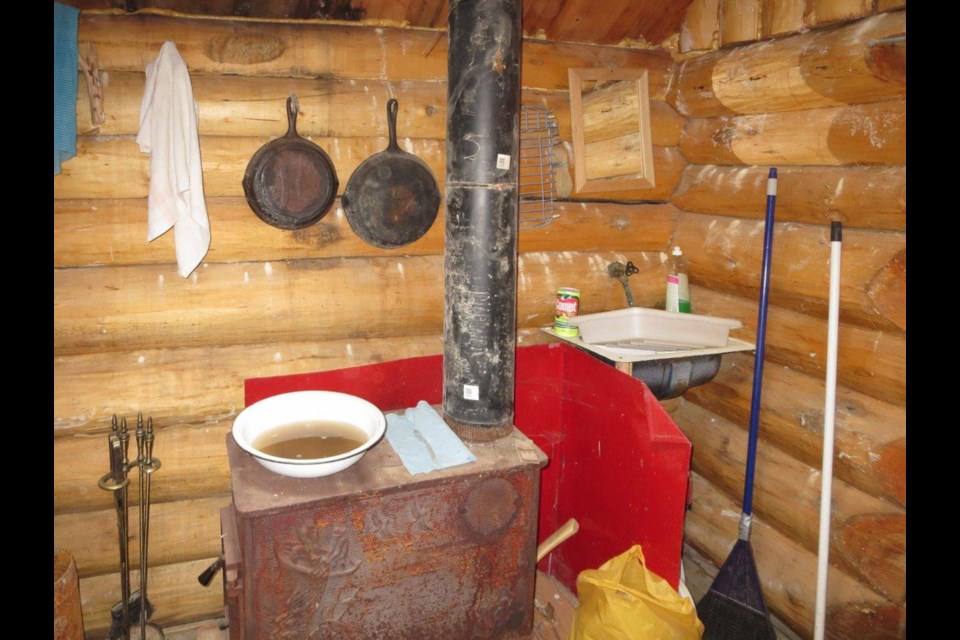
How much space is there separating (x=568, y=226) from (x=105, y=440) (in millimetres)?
2291

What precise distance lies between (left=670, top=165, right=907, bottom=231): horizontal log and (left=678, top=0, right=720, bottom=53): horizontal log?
58 centimetres

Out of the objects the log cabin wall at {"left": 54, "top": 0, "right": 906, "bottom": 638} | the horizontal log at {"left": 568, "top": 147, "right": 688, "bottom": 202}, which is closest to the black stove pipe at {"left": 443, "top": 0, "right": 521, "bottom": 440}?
the log cabin wall at {"left": 54, "top": 0, "right": 906, "bottom": 638}

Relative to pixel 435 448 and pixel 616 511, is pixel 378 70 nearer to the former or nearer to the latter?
pixel 435 448

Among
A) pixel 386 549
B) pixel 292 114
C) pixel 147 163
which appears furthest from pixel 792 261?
pixel 147 163

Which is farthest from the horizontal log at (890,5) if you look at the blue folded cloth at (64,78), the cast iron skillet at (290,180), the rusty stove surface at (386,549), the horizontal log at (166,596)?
the horizontal log at (166,596)

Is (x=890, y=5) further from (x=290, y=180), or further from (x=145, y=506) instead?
(x=145, y=506)

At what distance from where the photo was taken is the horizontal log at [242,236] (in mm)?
2439

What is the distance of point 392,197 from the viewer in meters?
2.72

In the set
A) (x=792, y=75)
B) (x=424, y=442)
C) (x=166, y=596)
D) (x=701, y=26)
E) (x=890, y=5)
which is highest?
(x=701, y=26)

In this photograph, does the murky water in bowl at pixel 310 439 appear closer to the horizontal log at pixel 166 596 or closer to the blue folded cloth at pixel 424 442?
the blue folded cloth at pixel 424 442

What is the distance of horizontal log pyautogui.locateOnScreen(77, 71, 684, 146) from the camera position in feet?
7.88

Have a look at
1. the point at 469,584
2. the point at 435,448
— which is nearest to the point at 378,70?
the point at 435,448

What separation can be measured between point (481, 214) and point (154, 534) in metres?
2.01

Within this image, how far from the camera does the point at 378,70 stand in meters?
2.68
